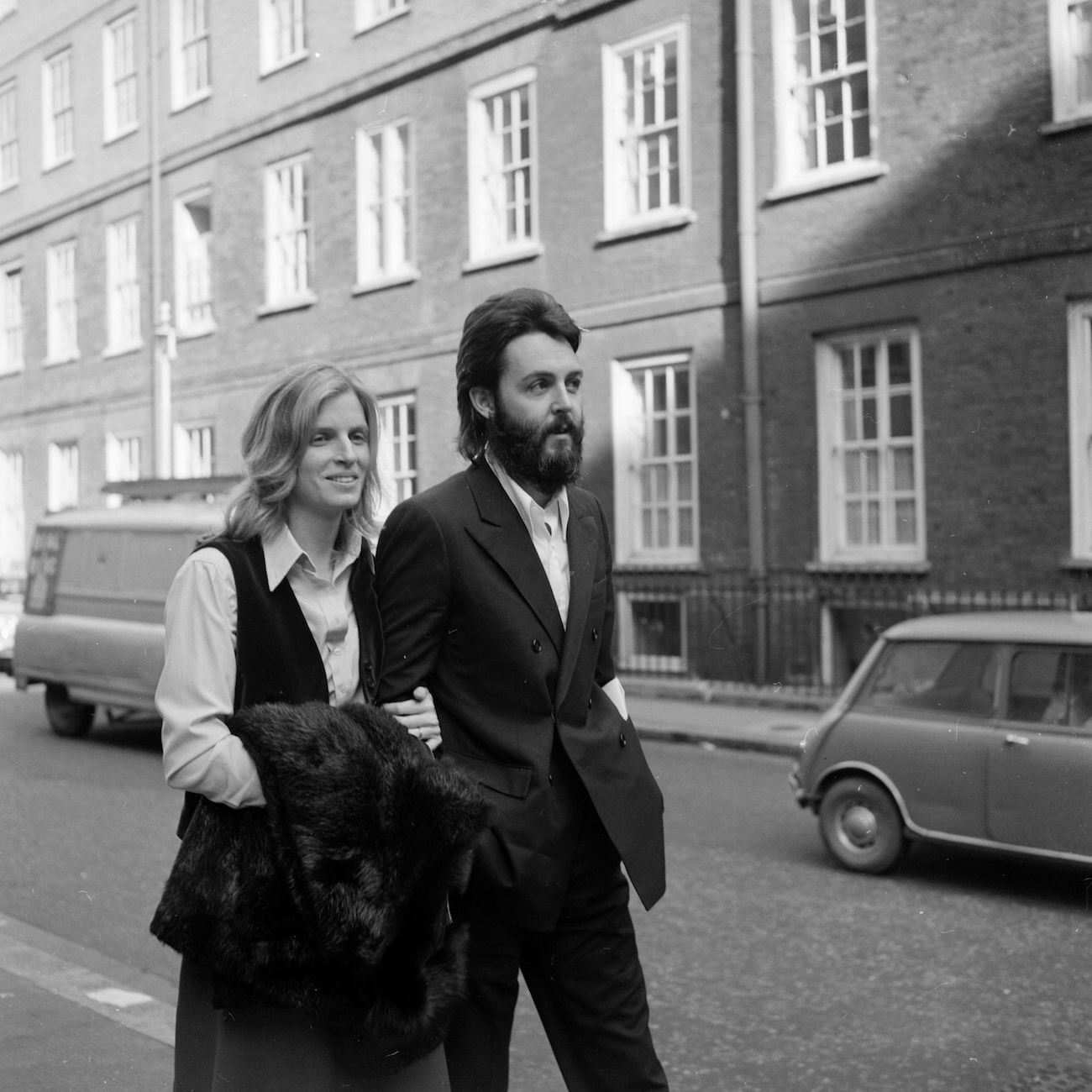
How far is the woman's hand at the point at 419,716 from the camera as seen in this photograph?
8.88 ft

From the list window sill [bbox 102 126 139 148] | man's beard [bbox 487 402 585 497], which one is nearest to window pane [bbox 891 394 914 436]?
window sill [bbox 102 126 139 148]

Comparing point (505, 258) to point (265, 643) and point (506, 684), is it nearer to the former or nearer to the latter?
point (506, 684)

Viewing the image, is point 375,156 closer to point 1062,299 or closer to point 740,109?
point 740,109

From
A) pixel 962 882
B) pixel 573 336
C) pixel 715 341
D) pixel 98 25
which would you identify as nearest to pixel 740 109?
pixel 715 341

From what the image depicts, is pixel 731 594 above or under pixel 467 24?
under

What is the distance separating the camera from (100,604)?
1276 centimetres

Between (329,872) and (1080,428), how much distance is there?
11455 mm

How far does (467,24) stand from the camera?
57.1ft

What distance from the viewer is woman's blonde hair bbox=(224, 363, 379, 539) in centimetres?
Result: 271

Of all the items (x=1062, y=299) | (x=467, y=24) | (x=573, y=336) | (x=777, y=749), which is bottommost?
(x=777, y=749)

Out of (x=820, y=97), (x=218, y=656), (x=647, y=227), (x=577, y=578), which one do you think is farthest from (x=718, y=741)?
(x=218, y=656)

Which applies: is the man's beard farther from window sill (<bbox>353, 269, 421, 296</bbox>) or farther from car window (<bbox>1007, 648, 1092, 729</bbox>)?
window sill (<bbox>353, 269, 421, 296</bbox>)

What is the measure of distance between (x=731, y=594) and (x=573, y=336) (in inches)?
500

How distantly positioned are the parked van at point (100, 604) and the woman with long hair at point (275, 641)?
911 centimetres
